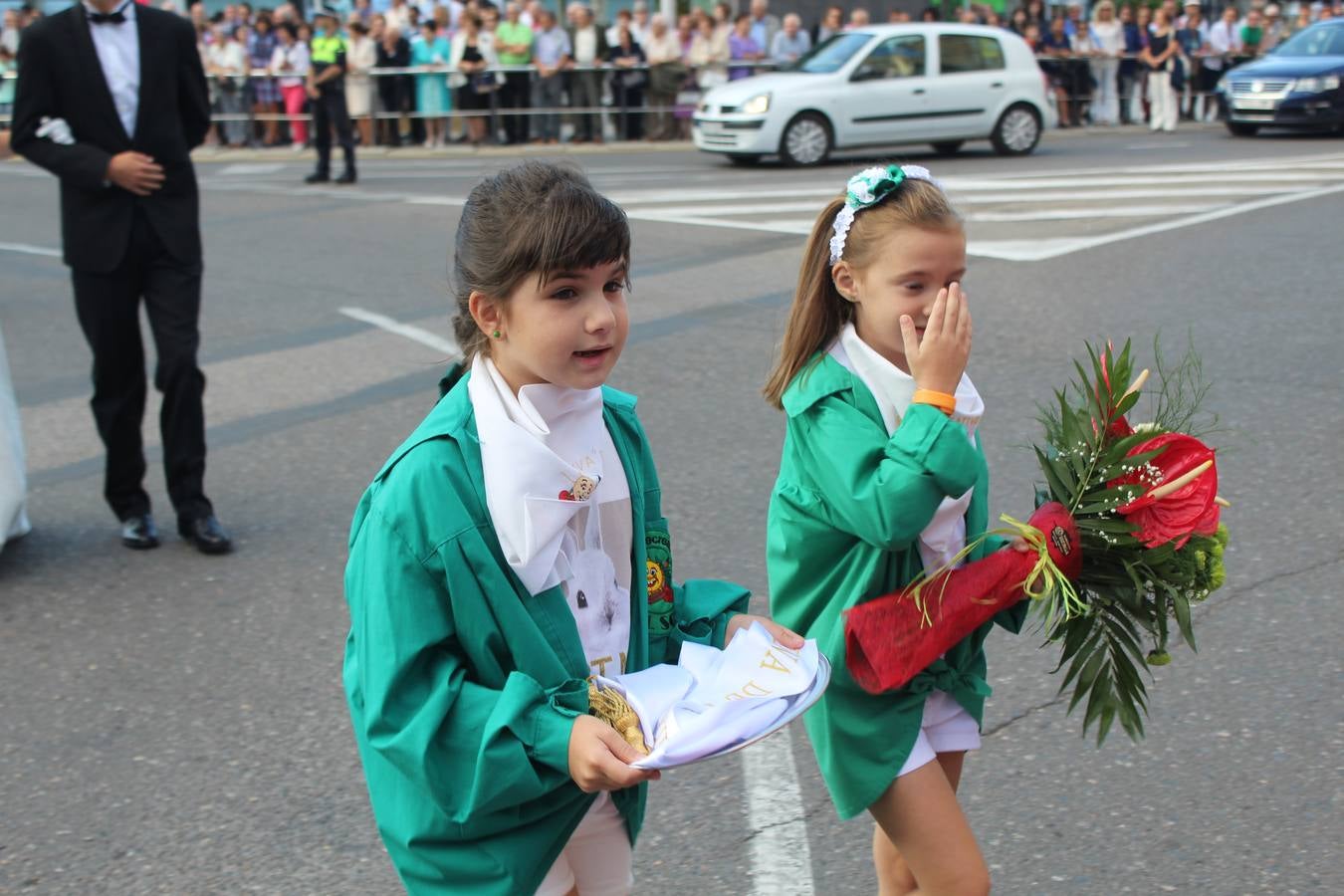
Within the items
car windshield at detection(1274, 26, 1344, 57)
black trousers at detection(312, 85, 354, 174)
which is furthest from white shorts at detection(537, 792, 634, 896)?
car windshield at detection(1274, 26, 1344, 57)

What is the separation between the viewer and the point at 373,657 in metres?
2.01

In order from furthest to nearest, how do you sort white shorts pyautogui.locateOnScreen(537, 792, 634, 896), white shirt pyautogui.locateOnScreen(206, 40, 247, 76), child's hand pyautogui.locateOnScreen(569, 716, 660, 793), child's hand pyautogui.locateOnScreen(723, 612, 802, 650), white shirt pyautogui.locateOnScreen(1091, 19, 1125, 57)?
1. white shirt pyautogui.locateOnScreen(1091, 19, 1125, 57)
2. white shirt pyautogui.locateOnScreen(206, 40, 247, 76)
3. white shorts pyautogui.locateOnScreen(537, 792, 634, 896)
4. child's hand pyautogui.locateOnScreen(723, 612, 802, 650)
5. child's hand pyautogui.locateOnScreen(569, 716, 660, 793)

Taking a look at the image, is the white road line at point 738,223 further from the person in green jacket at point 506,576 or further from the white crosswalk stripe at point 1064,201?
the person in green jacket at point 506,576

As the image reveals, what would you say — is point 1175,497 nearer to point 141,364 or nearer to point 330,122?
point 141,364

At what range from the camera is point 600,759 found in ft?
6.31

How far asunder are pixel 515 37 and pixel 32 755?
19340mm

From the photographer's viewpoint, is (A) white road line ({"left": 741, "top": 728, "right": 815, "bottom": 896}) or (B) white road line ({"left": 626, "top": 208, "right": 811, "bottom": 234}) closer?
(A) white road line ({"left": 741, "top": 728, "right": 815, "bottom": 896})

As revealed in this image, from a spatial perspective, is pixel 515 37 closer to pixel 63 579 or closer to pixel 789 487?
pixel 63 579

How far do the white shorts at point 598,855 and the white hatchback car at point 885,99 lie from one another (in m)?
15.9

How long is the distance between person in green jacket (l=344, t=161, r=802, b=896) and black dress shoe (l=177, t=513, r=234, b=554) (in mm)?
3676

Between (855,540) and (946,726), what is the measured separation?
1.23 ft

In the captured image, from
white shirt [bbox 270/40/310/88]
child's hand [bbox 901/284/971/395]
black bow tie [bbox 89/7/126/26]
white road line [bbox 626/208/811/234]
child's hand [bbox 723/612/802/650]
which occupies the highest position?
white shirt [bbox 270/40/310/88]

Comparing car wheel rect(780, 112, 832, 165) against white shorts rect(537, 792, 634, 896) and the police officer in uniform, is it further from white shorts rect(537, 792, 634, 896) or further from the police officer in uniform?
white shorts rect(537, 792, 634, 896)

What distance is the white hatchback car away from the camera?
17750mm
